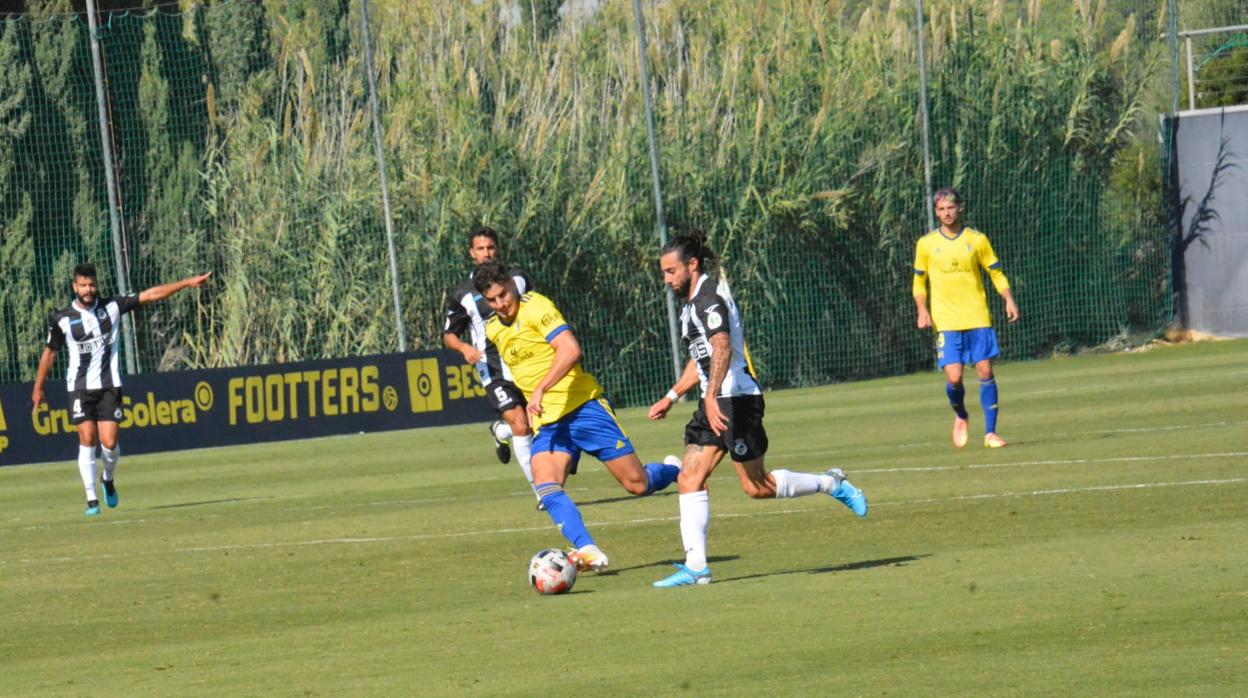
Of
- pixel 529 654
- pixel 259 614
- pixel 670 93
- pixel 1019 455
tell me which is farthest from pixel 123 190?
pixel 529 654

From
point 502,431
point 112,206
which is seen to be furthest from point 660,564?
point 112,206

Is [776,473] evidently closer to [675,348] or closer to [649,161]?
[675,348]

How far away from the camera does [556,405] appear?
10.8 metres

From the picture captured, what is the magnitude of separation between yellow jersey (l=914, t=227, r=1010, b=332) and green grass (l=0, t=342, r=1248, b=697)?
3.90ft

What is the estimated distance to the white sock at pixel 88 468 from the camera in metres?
17.0

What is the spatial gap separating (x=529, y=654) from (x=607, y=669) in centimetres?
Result: 59

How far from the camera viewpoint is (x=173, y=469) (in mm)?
21812

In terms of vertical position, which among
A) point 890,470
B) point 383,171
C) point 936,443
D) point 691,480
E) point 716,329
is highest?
point 383,171

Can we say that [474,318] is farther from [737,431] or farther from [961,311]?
[737,431]

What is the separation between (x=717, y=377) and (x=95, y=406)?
9.42 m

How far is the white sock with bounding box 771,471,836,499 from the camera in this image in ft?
35.3

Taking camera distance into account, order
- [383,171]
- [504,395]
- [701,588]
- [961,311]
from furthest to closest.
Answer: [383,171] → [961,311] → [504,395] → [701,588]

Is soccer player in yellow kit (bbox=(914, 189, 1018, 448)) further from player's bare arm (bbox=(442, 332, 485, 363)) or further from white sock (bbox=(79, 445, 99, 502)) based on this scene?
white sock (bbox=(79, 445, 99, 502))

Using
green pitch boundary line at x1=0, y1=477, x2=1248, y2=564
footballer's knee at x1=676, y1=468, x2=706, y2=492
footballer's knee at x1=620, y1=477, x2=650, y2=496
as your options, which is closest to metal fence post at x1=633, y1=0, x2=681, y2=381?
green pitch boundary line at x1=0, y1=477, x2=1248, y2=564
